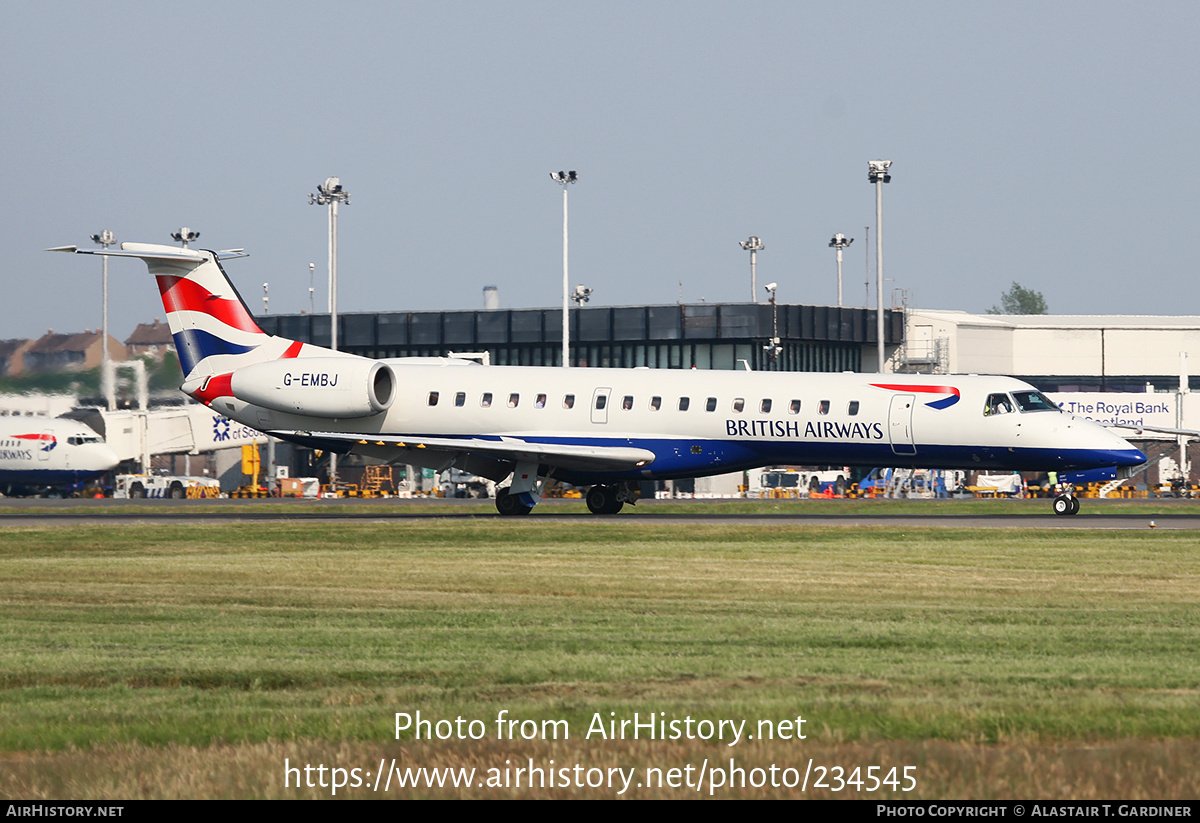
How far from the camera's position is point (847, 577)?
794 inches

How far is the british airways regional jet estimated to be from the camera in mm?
35406

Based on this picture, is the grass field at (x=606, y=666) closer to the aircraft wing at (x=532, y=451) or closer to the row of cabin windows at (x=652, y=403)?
the row of cabin windows at (x=652, y=403)

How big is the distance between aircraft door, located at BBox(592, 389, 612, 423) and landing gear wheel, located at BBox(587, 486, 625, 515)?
298 cm

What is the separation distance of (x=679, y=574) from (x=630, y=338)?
57.9 meters

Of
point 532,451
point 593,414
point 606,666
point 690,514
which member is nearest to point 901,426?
point 690,514

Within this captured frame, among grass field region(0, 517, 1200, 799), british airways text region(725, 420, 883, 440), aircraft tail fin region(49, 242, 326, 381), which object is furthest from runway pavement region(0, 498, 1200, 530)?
grass field region(0, 517, 1200, 799)

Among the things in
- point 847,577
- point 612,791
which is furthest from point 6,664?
point 847,577

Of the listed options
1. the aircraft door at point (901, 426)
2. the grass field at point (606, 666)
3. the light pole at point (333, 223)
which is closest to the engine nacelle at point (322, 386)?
the aircraft door at point (901, 426)

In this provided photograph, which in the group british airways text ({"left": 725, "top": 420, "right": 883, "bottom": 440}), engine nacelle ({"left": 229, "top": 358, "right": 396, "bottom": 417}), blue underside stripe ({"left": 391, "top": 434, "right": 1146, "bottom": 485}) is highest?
engine nacelle ({"left": 229, "top": 358, "right": 396, "bottom": 417})

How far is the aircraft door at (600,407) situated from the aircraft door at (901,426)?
7.16m

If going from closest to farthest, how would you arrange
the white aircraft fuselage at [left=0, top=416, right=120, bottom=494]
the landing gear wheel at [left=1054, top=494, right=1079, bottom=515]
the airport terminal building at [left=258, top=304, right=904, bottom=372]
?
the landing gear wheel at [left=1054, top=494, right=1079, bottom=515] < the white aircraft fuselage at [left=0, top=416, right=120, bottom=494] < the airport terminal building at [left=258, top=304, right=904, bottom=372]

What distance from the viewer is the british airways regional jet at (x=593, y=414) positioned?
35406 millimetres

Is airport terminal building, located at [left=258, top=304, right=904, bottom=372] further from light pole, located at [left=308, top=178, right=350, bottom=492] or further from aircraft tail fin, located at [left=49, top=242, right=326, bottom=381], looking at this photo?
aircraft tail fin, located at [left=49, top=242, right=326, bottom=381]
